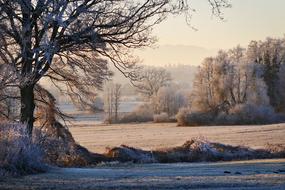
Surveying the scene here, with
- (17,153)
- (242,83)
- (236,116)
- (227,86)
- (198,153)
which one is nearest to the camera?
→ (17,153)

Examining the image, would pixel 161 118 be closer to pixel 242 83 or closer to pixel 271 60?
pixel 242 83

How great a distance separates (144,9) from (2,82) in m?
10.3

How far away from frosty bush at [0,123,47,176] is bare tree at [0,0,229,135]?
7.26 feet

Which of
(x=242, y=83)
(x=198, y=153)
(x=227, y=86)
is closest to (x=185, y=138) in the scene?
(x=198, y=153)

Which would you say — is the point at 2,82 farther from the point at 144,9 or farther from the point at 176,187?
the point at 144,9

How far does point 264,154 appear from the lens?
35.5 m

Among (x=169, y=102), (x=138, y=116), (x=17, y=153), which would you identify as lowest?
(x=17, y=153)

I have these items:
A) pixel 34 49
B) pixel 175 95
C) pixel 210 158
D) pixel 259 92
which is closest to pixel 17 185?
pixel 34 49

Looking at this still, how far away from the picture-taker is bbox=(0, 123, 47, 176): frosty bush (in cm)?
1541

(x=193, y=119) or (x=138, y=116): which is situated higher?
(x=138, y=116)

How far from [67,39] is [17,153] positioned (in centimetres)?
976

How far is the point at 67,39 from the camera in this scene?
2486 centimetres

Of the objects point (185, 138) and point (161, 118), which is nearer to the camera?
point (185, 138)

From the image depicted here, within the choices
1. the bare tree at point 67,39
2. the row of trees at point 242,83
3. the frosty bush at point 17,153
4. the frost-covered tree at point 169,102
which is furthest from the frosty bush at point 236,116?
the frosty bush at point 17,153
